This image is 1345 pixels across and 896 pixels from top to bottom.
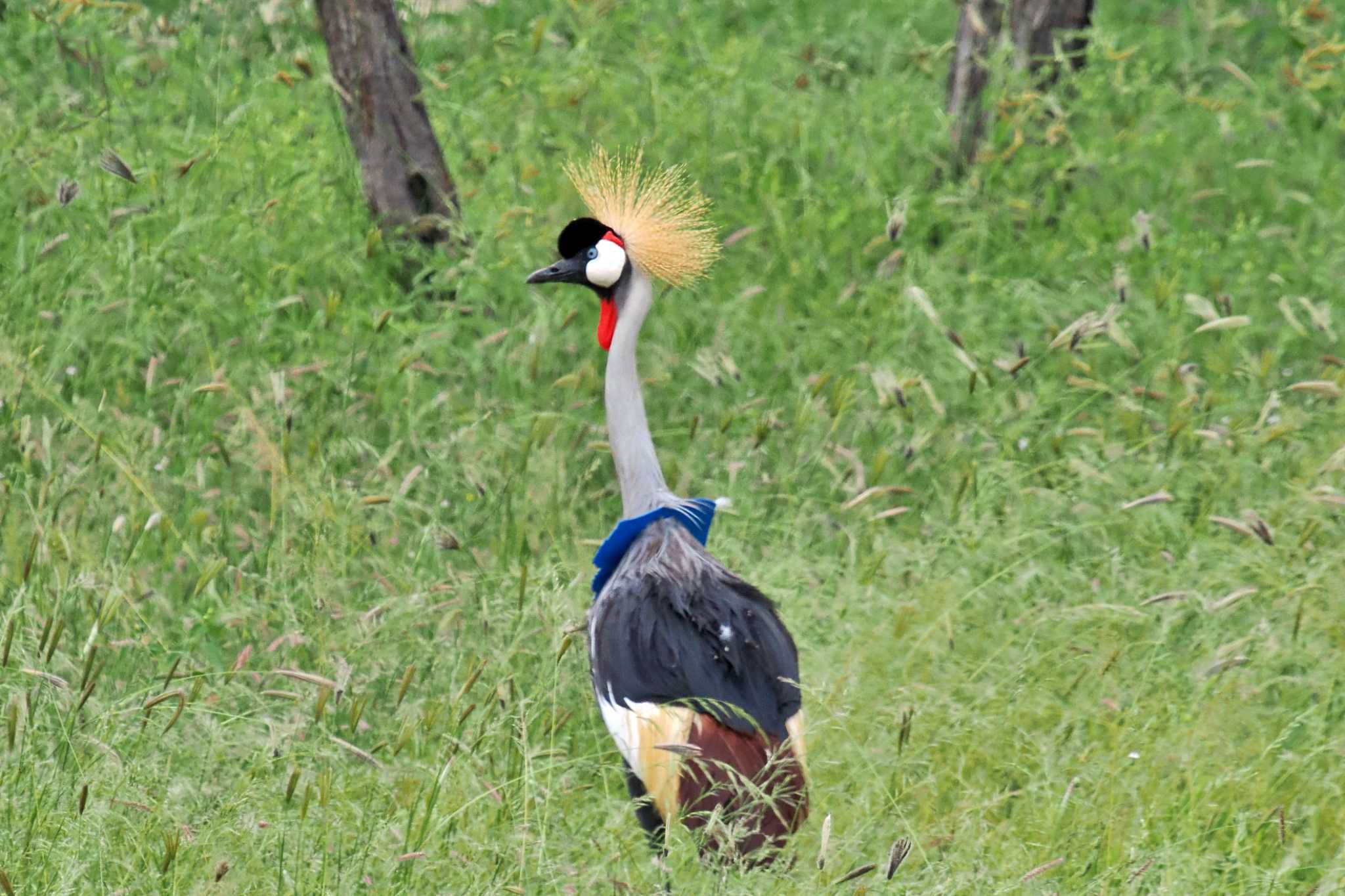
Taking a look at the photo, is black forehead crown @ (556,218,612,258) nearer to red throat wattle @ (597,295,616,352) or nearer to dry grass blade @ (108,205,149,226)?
red throat wattle @ (597,295,616,352)

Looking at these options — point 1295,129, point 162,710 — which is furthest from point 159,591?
point 1295,129

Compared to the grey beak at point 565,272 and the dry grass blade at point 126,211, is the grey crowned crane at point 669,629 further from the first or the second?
the dry grass blade at point 126,211

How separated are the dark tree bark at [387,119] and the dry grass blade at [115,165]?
1.47m

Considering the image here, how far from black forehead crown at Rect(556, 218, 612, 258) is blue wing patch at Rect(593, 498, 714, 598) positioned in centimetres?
77

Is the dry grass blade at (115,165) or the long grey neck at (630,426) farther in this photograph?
the dry grass blade at (115,165)

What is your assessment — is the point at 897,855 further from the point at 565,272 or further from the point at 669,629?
the point at 565,272

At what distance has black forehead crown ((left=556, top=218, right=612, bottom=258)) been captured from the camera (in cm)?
420

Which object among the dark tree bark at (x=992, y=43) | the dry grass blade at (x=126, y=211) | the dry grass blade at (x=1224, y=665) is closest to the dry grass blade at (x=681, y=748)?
the dry grass blade at (x=1224, y=665)

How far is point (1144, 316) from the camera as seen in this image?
6.18 metres

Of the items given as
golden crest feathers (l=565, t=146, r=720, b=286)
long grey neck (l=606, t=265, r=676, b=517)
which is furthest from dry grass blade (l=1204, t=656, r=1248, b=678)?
golden crest feathers (l=565, t=146, r=720, b=286)

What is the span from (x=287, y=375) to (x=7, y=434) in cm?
90

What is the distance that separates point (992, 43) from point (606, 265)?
11.7 feet

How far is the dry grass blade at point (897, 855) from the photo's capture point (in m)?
2.52

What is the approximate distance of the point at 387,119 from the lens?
6.30 metres
